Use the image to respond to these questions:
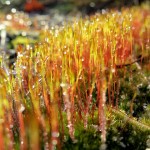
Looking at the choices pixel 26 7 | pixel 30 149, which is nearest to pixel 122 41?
pixel 30 149

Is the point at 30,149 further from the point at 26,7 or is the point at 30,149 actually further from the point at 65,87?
the point at 26,7

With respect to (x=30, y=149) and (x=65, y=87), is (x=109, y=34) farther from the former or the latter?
(x=30, y=149)

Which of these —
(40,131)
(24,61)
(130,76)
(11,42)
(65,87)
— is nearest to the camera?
(65,87)

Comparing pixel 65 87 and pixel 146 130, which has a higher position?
pixel 65 87

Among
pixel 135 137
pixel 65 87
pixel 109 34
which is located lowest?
pixel 135 137

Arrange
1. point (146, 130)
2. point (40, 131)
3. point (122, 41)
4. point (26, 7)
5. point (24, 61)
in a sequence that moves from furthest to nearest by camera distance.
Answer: point (26, 7)
point (122, 41)
point (24, 61)
point (146, 130)
point (40, 131)

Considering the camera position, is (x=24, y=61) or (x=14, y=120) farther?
(x=24, y=61)

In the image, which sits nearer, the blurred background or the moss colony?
the moss colony

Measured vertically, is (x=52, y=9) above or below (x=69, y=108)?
above

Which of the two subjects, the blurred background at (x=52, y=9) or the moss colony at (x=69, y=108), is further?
the blurred background at (x=52, y=9)

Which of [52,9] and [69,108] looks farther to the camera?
[52,9]
